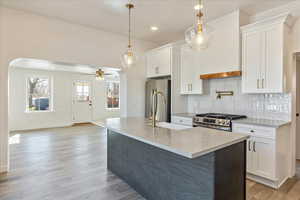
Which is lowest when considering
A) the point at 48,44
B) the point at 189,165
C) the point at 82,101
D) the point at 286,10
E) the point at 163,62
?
the point at 189,165

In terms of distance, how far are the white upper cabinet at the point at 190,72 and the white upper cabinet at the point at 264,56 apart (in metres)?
1.01

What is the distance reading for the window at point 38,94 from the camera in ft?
22.9

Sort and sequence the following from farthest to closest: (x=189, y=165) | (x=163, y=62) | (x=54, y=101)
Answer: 1. (x=54, y=101)
2. (x=163, y=62)
3. (x=189, y=165)

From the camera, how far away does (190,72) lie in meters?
4.01

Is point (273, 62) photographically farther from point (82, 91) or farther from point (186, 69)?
point (82, 91)

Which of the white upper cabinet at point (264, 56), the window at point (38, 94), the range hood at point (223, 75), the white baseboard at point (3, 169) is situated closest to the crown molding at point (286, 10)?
the white upper cabinet at point (264, 56)

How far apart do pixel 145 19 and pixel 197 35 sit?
1.90 m

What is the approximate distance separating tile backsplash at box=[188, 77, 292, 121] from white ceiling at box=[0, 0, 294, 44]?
52.6 inches

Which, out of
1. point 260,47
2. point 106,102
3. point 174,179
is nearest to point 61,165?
point 174,179

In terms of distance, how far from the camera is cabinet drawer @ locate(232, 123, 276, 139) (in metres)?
2.45

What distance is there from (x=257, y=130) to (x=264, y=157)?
409mm

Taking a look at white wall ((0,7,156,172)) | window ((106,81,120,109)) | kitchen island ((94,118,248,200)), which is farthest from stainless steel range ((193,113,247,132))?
window ((106,81,120,109))

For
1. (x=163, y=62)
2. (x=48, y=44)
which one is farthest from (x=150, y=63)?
(x=48, y=44)

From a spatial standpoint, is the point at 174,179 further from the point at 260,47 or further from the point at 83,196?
the point at 260,47
